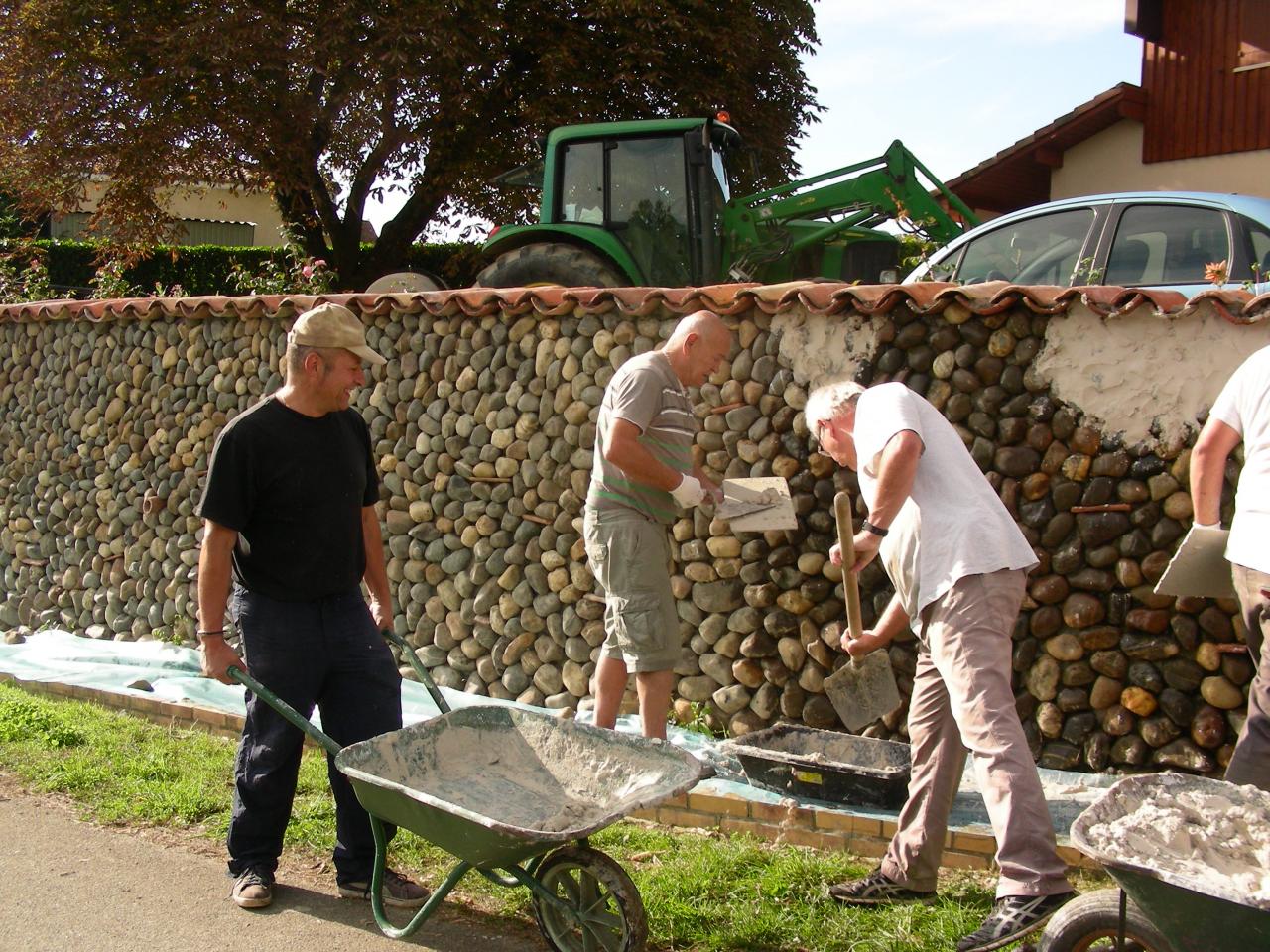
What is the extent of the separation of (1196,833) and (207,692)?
555 centimetres

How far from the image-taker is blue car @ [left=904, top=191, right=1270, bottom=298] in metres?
Result: 6.15

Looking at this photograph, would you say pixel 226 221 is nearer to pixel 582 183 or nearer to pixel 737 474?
pixel 582 183

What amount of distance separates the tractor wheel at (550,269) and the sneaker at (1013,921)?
22.9ft

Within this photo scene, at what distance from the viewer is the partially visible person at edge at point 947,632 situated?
135 inches

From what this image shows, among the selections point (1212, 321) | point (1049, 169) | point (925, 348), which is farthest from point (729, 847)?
point (1049, 169)

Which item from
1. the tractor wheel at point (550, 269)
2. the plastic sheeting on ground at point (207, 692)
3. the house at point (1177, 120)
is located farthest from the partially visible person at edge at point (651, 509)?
the house at point (1177, 120)

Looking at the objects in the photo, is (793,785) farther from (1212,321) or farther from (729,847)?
(1212,321)

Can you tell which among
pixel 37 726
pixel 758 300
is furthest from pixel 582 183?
pixel 37 726

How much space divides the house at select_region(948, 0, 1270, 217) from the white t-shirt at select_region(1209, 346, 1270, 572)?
12.0 metres

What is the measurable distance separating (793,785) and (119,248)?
14739 mm

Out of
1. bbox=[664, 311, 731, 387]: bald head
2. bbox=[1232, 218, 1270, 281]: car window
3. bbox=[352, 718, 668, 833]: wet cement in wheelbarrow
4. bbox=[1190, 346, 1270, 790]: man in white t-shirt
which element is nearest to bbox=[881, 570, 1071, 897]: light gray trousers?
bbox=[1190, 346, 1270, 790]: man in white t-shirt

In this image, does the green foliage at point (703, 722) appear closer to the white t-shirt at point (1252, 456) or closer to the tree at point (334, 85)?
the white t-shirt at point (1252, 456)

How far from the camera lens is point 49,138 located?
50.0 ft

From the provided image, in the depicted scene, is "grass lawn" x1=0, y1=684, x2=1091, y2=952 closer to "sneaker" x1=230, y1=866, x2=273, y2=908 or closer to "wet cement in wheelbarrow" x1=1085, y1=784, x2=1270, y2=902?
"sneaker" x1=230, y1=866, x2=273, y2=908
